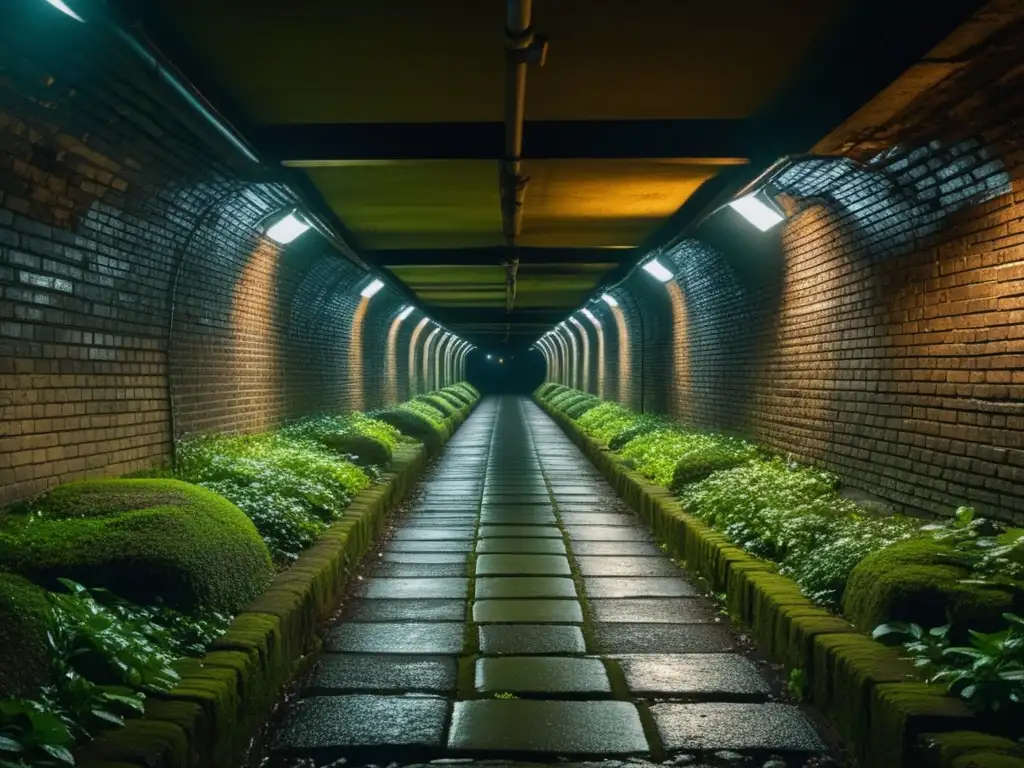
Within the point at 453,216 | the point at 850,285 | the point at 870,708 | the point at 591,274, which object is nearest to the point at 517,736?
the point at 870,708

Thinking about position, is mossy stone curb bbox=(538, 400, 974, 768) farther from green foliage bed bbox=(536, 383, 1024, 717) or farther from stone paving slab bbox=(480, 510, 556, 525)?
stone paving slab bbox=(480, 510, 556, 525)

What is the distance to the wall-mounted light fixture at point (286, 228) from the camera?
9180mm

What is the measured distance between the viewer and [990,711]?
313 centimetres

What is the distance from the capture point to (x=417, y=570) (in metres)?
7.13

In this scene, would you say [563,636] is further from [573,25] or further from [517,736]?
[573,25]

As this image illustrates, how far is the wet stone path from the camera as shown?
376cm

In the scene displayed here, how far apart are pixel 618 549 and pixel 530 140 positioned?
3.84 m

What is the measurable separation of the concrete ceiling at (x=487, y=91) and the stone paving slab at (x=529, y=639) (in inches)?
125

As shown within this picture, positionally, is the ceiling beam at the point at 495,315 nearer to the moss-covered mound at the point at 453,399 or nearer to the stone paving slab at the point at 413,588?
the moss-covered mound at the point at 453,399

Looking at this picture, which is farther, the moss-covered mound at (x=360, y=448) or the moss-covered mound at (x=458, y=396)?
the moss-covered mound at (x=458, y=396)

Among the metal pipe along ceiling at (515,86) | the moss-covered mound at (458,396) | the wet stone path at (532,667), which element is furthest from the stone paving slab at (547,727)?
the moss-covered mound at (458,396)

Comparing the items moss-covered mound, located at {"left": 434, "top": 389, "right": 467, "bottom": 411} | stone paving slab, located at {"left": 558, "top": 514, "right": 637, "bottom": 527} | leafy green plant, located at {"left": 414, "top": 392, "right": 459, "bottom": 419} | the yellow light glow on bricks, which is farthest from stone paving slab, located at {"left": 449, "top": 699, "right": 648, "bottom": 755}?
moss-covered mound, located at {"left": 434, "top": 389, "right": 467, "bottom": 411}

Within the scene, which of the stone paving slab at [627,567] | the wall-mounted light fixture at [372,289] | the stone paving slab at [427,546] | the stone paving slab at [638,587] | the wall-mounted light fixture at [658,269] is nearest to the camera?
the stone paving slab at [638,587]

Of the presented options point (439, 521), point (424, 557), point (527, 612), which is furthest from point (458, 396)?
point (527, 612)
